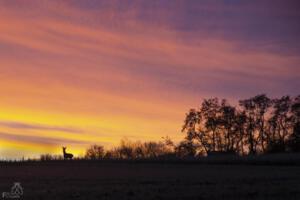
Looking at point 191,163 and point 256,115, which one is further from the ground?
point 256,115

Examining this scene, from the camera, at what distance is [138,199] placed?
25312 millimetres

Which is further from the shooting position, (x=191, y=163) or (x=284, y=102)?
(x=284, y=102)

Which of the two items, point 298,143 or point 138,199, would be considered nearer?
point 138,199

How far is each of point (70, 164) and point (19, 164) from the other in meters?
5.84

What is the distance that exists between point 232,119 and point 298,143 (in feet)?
48.2

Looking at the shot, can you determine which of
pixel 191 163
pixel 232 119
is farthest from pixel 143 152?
pixel 191 163

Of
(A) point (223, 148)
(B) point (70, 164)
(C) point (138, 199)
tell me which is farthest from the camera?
(A) point (223, 148)

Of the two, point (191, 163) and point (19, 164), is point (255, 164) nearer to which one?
point (191, 163)

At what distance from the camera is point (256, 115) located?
112 meters

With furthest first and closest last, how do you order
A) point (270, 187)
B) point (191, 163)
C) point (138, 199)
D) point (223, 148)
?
point (223, 148) < point (191, 163) < point (270, 187) < point (138, 199)

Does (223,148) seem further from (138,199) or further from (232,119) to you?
(138,199)

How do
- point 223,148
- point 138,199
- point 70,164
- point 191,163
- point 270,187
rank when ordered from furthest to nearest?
1. point 223,148
2. point 191,163
3. point 70,164
4. point 270,187
5. point 138,199

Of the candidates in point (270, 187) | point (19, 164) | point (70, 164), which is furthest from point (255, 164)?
point (270, 187)

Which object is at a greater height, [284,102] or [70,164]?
[284,102]
